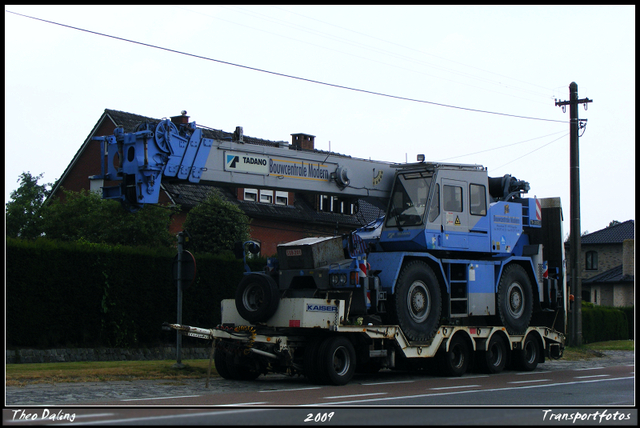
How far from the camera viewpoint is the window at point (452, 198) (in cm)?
1695

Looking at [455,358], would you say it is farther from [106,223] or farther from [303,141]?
[303,141]

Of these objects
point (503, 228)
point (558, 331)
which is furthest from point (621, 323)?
point (503, 228)

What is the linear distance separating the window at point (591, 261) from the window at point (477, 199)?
50.2 m

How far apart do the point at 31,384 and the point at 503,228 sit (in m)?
10.6

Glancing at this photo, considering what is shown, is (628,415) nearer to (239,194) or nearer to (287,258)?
(287,258)

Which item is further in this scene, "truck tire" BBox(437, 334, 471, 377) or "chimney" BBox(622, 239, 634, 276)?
"chimney" BBox(622, 239, 634, 276)

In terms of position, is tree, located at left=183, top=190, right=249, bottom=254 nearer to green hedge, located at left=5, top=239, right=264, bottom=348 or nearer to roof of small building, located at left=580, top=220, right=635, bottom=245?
green hedge, located at left=5, top=239, right=264, bottom=348

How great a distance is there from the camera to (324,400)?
38.6 feet

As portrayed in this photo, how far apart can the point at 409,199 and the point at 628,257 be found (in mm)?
45939

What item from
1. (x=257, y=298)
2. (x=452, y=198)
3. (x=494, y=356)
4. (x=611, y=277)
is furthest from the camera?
(x=611, y=277)

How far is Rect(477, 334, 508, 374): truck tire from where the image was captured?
58.4 feet

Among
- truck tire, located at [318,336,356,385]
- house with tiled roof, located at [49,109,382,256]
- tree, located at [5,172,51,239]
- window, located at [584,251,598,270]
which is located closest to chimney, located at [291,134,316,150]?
house with tiled roof, located at [49,109,382,256]

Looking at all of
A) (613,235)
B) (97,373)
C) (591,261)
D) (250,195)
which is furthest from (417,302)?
(591,261)

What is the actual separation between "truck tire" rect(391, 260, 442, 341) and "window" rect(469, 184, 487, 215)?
1.93 m
